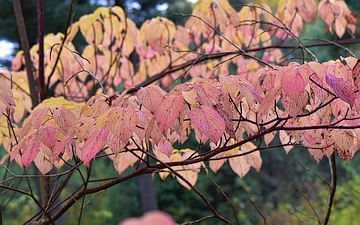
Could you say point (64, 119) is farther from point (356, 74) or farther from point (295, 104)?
point (356, 74)

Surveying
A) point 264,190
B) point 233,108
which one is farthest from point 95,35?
point 264,190

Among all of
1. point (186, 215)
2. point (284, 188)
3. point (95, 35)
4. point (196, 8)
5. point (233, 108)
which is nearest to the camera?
point (233, 108)

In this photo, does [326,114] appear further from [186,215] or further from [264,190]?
[264,190]

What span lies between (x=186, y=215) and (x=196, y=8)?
438cm

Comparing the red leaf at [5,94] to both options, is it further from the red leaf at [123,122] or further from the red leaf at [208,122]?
the red leaf at [208,122]

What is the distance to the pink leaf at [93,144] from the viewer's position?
2.28 ft

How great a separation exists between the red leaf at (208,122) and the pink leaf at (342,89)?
0.19 metres

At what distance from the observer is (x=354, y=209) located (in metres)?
4.84

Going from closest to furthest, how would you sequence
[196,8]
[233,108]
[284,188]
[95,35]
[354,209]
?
[233,108] < [196,8] < [95,35] < [354,209] < [284,188]

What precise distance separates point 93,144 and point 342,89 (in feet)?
1.41

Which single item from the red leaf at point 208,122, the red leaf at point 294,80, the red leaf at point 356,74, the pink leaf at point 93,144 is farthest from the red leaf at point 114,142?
the red leaf at point 356,74

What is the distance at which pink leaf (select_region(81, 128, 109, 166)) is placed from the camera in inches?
27.3

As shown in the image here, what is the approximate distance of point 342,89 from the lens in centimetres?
67

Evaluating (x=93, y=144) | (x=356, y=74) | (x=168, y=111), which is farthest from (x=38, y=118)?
(x=356, y=74)
